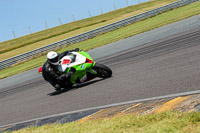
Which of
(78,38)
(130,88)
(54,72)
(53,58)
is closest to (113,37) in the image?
(78,38)

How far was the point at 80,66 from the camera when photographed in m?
10.0

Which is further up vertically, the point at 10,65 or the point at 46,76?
the point at 46,76

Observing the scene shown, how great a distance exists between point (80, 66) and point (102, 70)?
743 millimetres

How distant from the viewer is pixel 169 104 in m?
5.57

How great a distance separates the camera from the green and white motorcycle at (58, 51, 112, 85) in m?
10.0

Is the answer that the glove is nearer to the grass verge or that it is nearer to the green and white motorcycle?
the green and white motorcycle

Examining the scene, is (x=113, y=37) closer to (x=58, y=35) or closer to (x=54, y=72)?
(x=54, y=72)

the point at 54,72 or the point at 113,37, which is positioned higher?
the point at 54,72

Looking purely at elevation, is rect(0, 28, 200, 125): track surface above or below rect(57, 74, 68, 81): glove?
below

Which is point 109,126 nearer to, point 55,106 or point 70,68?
point 55,106

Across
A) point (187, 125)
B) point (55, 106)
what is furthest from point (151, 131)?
point (55, 106)

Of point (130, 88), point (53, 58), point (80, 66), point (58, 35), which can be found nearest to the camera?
point (130, 88)

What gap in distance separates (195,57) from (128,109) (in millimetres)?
4176

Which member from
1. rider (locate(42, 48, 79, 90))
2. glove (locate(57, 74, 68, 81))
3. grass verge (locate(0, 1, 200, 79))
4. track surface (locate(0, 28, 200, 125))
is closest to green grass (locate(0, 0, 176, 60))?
grass verge (locate(0, 1, 200, 79))
